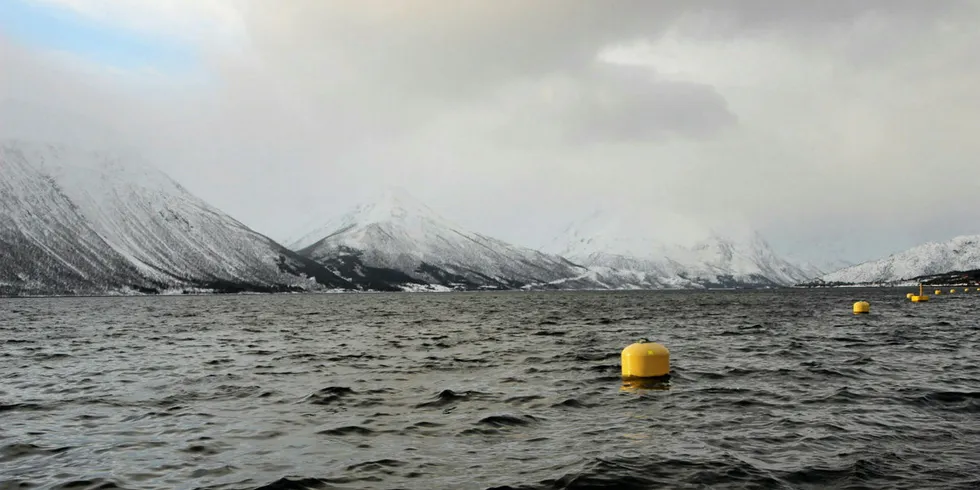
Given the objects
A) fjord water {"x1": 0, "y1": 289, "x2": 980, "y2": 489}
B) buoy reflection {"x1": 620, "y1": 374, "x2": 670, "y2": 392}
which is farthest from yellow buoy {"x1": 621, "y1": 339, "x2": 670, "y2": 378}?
fjord water {"x1": 0, "y1": 289, "x2": 980, "y2": 489}

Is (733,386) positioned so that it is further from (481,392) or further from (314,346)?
(314,346)

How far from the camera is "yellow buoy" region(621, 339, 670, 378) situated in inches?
1165

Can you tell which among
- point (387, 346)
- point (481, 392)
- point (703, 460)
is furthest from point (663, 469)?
point (387, 346)

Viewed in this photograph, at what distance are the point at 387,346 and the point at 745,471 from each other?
37.8 meters

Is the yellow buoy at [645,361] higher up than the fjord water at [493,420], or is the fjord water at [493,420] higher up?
the yellow buoy at [645,361]

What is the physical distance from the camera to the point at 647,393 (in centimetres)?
2653

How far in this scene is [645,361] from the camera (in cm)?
2956

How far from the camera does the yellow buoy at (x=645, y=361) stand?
97.1 feet

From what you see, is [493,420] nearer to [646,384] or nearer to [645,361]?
[646,384]

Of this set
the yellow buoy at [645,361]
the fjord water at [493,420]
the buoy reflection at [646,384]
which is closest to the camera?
the fjord water at [493,420]

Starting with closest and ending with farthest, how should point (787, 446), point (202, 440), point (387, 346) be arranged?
point (787, 446)
point (202, 440)
point (387, 346)

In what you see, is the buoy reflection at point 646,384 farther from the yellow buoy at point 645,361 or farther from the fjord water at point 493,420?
the fjord water at point 493,420

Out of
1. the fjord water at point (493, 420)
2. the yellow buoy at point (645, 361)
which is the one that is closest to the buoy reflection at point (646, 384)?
the yellow buoy at point (645, 361)

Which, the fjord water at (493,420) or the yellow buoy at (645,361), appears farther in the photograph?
the yellow buoy at (645,361)
